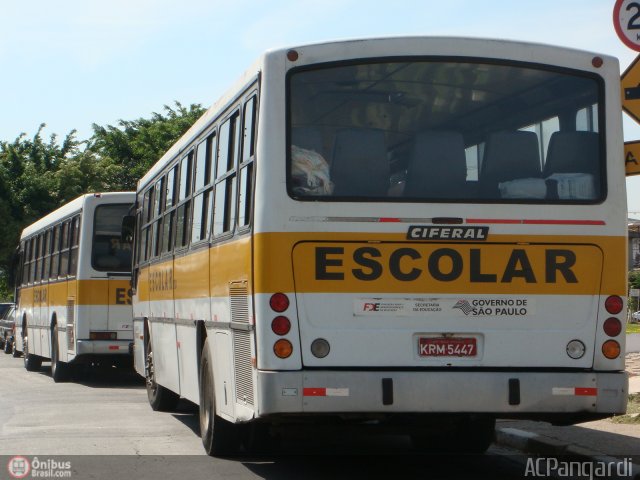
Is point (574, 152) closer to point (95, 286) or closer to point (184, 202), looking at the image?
point (184, 202)

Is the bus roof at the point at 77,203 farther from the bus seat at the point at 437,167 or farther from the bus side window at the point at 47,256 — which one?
the bus seat at the point at 437,167

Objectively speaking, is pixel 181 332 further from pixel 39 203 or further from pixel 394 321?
pixel 39 203

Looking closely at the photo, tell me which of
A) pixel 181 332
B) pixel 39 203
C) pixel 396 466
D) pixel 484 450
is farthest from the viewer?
pixel 39 203

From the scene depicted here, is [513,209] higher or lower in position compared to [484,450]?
higher

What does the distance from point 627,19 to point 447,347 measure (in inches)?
131

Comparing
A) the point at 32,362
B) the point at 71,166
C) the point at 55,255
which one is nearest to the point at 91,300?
the point at 55,255

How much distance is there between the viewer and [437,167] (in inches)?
345

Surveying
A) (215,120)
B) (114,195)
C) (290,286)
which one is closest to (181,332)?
(215,120)

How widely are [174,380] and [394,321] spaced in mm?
→ 5251

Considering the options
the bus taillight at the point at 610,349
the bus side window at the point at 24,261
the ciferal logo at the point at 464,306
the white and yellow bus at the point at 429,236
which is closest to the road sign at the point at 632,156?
the white and yellow bus at the point at 429,236

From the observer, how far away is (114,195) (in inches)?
822

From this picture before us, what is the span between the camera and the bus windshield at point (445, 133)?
8.67 metres

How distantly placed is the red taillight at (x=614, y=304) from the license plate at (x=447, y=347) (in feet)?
3.30

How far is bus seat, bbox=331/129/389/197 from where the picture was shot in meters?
8.62
